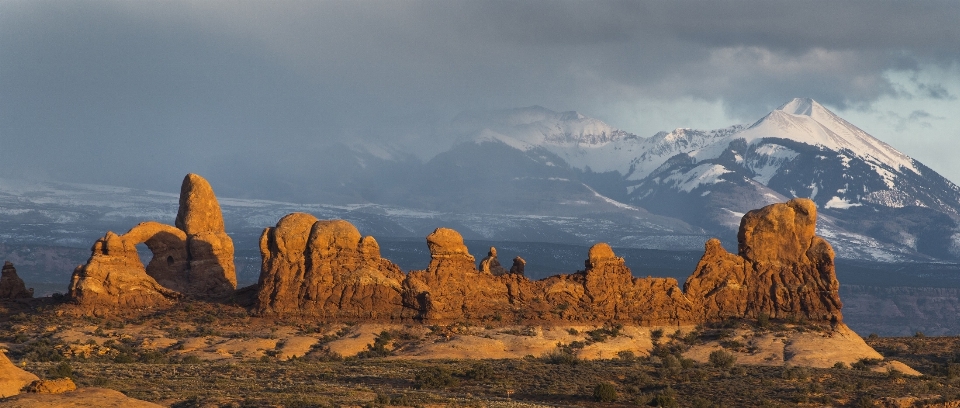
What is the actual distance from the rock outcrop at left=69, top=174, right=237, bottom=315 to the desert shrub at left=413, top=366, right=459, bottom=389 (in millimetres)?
26216

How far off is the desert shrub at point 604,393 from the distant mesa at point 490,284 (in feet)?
72.1

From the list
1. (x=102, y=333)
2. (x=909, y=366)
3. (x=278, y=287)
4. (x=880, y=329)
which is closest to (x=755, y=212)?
(x=909, y=366)

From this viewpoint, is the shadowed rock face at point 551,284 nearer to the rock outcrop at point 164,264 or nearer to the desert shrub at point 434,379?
the rock outcrop at point 164,264

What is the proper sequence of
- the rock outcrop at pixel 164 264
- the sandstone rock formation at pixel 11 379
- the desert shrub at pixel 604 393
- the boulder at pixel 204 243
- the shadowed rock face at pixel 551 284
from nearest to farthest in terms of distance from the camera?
1. the sandstone rock formation at pixel 11 379
2. the desert shrub at pixel 604 393
3. the shadowed rock face at pixel 551 284
4. the rock outcrop at pixel 164 264
5. the boulder at pixel 204 243

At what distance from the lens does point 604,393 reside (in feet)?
169

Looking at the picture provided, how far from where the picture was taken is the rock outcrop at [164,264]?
77000mm

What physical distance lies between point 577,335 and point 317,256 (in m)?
13.7

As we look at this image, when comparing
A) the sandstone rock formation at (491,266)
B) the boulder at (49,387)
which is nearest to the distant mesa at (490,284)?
the sandstone rock formation at (491,266)

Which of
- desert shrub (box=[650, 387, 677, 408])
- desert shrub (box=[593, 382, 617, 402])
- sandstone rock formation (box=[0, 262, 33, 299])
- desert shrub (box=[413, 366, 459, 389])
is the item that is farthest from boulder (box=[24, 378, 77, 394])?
sandstone rock formation (box=[0, 262, 33, 299])

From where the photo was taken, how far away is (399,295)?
7506cm

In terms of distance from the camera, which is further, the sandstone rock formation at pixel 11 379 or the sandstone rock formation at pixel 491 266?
the sandstone rock formation at pixel 491 266

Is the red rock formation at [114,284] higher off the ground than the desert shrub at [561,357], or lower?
higher

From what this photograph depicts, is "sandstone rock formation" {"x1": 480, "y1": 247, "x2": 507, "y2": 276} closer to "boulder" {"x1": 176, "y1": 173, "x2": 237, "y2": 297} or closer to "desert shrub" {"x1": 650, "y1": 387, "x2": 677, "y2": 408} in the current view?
"boulder" {"x1": 176, "y1": 173, "x2": 237, "y2": 297}

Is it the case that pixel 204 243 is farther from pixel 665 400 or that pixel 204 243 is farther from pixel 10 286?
pixel 665 400
